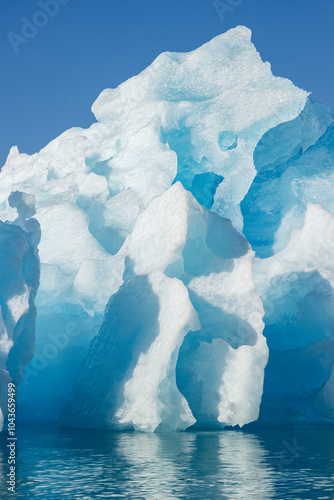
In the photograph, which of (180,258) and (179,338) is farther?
(180,258)

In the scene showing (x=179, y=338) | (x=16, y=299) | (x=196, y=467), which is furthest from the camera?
(x=16, y=299)

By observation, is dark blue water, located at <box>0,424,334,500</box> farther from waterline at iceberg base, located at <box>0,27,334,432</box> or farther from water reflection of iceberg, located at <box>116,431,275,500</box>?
waterline at iceberg base, located at <box>0,27,334,432</box>

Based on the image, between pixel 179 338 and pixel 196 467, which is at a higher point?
pixel 179 338

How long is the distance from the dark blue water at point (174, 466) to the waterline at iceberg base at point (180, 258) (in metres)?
1.01

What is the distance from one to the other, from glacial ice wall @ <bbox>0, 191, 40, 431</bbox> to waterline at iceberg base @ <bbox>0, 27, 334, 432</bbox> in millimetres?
22

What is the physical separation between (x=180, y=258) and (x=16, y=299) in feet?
8.03

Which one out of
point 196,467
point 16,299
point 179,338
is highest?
point 16,299

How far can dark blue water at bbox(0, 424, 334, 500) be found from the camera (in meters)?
5.14

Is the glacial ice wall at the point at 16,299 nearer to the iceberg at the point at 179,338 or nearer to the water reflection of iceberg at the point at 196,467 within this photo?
the iceberg at the point at 179,338

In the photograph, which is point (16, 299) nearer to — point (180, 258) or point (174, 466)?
point (180, 258)

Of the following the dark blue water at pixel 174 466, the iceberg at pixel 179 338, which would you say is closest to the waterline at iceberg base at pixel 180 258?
the iceberg at pixel 179 338

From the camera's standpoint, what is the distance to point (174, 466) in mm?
6305

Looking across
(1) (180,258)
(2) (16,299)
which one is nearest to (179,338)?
(1) (180,258)

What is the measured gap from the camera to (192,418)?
949 cm
